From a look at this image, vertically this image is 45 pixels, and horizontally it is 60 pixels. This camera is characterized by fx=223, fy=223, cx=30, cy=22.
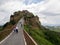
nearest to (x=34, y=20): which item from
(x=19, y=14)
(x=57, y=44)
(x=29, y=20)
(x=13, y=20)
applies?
(x=29, y=20)

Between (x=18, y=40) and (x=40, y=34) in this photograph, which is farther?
(x=40, y=34)

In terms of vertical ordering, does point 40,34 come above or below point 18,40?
below

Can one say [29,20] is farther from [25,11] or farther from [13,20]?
[25,11]

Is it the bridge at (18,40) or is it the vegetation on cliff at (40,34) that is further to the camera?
the vegetation on cliff at (40,34)

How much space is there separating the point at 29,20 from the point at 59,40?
84.7 feet

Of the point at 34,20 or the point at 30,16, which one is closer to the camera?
the point at 34,20

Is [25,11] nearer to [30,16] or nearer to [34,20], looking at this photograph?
[30,16]

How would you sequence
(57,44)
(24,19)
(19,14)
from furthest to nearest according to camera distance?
(19,14) → (24,19) → (57,44)

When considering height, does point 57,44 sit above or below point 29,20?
below

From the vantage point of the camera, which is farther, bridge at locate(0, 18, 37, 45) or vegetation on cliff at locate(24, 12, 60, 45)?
vegetation on cliff at locate(24, 12, 60, 45)

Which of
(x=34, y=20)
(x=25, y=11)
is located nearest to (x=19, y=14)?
(x=25, y=11)

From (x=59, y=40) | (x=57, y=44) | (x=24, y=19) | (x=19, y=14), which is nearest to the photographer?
(x=57, y=44)

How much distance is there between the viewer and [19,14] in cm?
11806

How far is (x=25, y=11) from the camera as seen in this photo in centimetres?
12038
